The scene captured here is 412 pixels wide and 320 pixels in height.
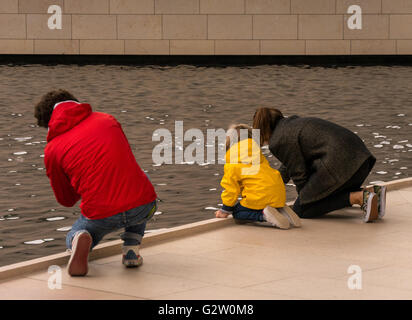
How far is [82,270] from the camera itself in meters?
5.77

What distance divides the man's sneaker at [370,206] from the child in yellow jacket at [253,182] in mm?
640

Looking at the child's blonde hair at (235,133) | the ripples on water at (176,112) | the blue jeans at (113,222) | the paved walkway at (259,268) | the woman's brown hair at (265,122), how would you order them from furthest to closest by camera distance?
the ripples on water at (176,112) → the woman's brown hair at (265,122) → the child's blonde hair at (235,133) → the blue jeans at (113,222) → the paved walkway at (259,268)

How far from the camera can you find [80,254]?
5773mm

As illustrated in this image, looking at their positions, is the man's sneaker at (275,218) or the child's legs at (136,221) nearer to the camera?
the child's legs at (136,221)

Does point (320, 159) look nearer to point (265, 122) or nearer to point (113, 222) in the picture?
point (265, 122)

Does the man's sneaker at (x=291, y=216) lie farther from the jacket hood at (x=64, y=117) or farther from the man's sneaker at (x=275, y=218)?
the jacket hood at (x=64, y=117)

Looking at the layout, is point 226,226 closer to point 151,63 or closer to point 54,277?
point 54,277

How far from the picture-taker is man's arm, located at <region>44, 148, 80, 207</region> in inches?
228

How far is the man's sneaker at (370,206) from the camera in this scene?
7.42 metres

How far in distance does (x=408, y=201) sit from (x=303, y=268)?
9.19 ft

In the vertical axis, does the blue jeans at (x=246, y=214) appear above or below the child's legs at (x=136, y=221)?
below
